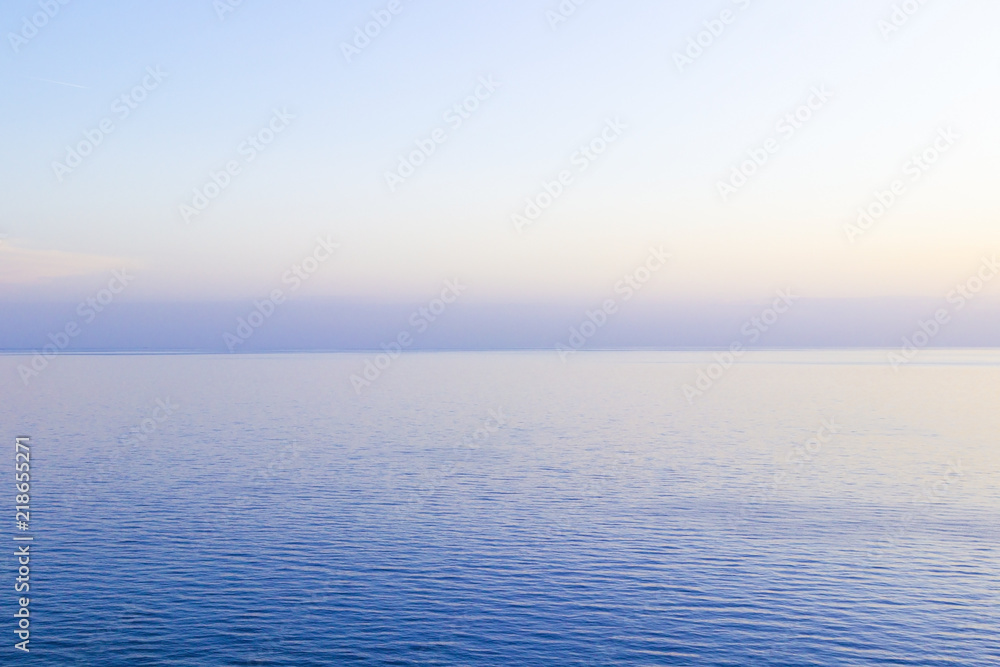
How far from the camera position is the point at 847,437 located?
168375 millimetres

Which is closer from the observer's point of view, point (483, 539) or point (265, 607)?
point (265, 607)

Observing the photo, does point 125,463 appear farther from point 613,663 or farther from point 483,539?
point 613,663

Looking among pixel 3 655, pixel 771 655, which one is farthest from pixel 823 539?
pixel 3 655

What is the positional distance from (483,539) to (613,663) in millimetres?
30413

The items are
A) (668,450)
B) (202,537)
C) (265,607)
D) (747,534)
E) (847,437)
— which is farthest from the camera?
(847,437)

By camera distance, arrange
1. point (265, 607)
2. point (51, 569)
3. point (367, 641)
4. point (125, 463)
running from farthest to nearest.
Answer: point (125, 463) < point (51, 569) < point (265, 607) < point (367, 641)

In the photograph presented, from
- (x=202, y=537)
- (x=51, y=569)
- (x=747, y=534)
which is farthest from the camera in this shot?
(x=747, y=534)

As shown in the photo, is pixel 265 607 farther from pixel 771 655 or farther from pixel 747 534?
pixel 747 534

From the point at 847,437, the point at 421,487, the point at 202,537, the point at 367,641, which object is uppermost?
the point at 847,437

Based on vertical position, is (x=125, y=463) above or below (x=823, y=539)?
above

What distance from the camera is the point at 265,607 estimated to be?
61.4 meters

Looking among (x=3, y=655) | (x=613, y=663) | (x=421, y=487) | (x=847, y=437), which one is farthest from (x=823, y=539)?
(x=847, y=437)

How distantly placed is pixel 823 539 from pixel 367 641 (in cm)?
5139

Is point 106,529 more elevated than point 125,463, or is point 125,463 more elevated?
point 125,463
